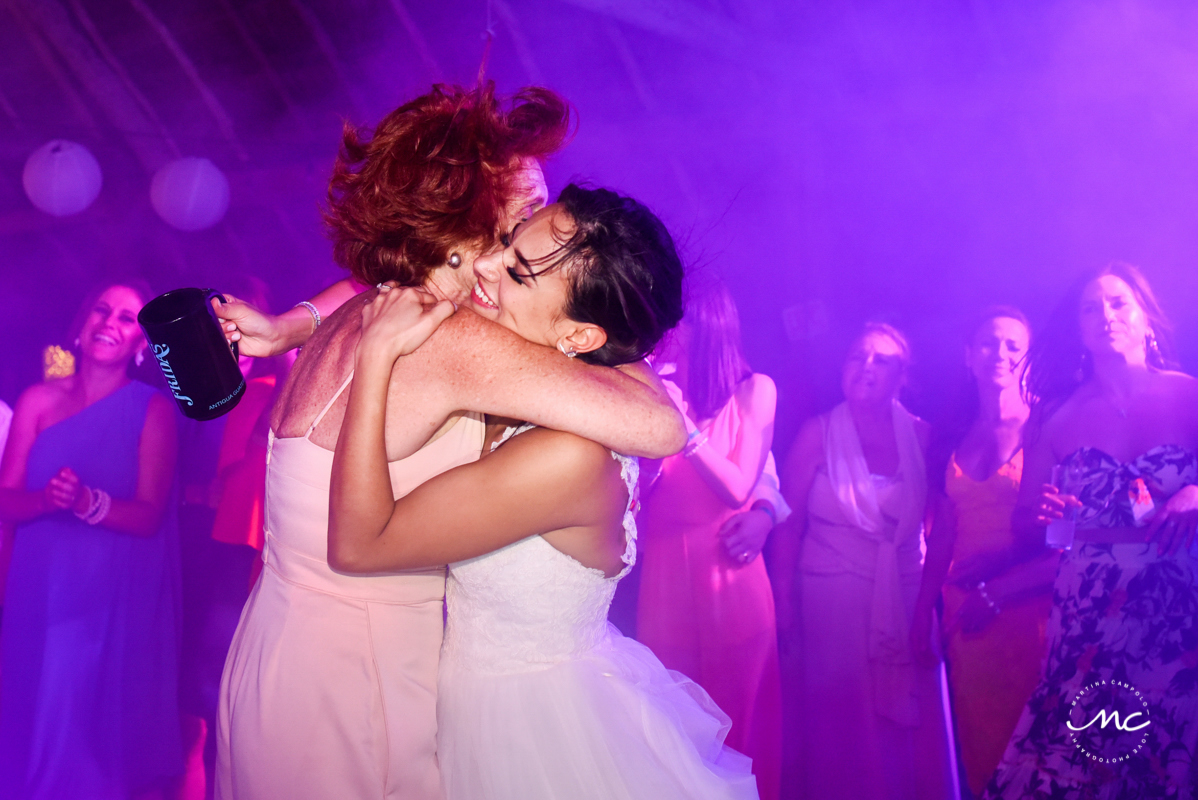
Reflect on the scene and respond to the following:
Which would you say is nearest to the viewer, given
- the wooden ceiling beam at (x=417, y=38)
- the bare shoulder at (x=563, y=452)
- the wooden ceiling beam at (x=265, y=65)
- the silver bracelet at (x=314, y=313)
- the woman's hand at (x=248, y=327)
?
the bare shoulder at (x=563, y=452)

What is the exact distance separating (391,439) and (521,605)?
1.10 ft

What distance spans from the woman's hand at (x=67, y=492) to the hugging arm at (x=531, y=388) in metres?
2.28

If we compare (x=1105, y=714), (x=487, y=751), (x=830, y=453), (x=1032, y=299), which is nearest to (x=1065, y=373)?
(x=1032, y=299)

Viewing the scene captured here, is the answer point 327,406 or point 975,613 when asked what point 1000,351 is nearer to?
point 975,613

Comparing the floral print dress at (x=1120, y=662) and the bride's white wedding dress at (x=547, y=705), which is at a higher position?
the bride's white wedding dress at (x=547, y=705)

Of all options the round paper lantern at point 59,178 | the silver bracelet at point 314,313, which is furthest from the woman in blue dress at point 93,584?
Result: the silver bracelet at point 314,313

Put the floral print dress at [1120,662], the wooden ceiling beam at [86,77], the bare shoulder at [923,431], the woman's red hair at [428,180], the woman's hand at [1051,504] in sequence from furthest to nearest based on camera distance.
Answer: the wooden ceiling beam at [86,77]
the bare shoulder at [923,431]
the woman's hand at [1051,504]
the floral print dress at [1120,662]
the woman's red hair at [428,180]

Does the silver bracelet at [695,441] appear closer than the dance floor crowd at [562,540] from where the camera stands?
No

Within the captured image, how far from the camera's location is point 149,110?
4.41 metres

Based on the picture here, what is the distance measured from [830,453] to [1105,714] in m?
1.22

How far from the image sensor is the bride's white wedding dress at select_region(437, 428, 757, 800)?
115 cm

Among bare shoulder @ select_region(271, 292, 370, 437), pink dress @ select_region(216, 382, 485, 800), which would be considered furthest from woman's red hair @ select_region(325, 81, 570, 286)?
pink dress @ select_region(216, 382, 485, 800)

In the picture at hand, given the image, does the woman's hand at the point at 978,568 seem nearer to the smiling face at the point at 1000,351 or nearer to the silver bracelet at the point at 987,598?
the silver bracelet at the point at 987,598

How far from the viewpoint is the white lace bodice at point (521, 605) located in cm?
119
